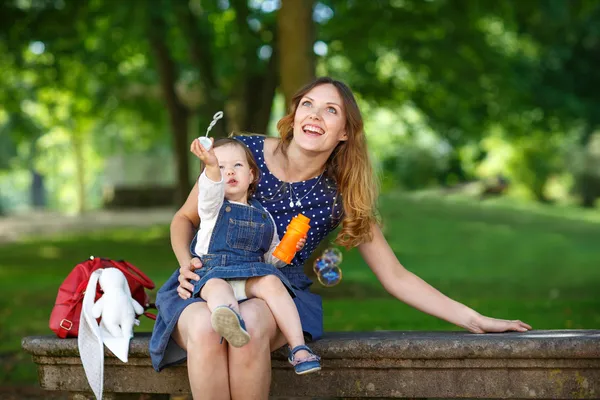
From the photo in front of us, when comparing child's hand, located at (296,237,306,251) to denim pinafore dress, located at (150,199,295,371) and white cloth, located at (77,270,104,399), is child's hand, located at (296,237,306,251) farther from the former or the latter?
white cloth, located at (77,270,104,399)

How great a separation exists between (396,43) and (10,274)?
6779 mm

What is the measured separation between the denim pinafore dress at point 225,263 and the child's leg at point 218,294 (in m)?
0.04

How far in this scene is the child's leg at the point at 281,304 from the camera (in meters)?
3.77

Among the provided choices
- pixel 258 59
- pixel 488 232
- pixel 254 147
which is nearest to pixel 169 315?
pixel 254 147

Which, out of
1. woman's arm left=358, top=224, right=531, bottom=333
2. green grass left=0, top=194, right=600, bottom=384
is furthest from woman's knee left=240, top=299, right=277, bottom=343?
green grass left=0, top=194, right=600, bottom=384

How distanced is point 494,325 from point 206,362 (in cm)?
130

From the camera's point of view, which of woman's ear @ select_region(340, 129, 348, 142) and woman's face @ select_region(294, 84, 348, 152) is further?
woman's ear @ select_region(340, 129, 348, 142)

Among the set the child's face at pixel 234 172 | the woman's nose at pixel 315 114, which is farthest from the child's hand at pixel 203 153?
the woman's nose at pixel 315 114

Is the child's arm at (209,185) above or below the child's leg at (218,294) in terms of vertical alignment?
above

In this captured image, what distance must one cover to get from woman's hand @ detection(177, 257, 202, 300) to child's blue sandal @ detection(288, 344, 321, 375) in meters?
0.54

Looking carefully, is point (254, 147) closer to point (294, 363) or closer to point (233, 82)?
point (294, 363)

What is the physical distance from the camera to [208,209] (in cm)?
398

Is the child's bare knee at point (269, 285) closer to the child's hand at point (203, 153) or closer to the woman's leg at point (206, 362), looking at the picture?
the woman's leg at point (206, 362)

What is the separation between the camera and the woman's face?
4.27 metres
